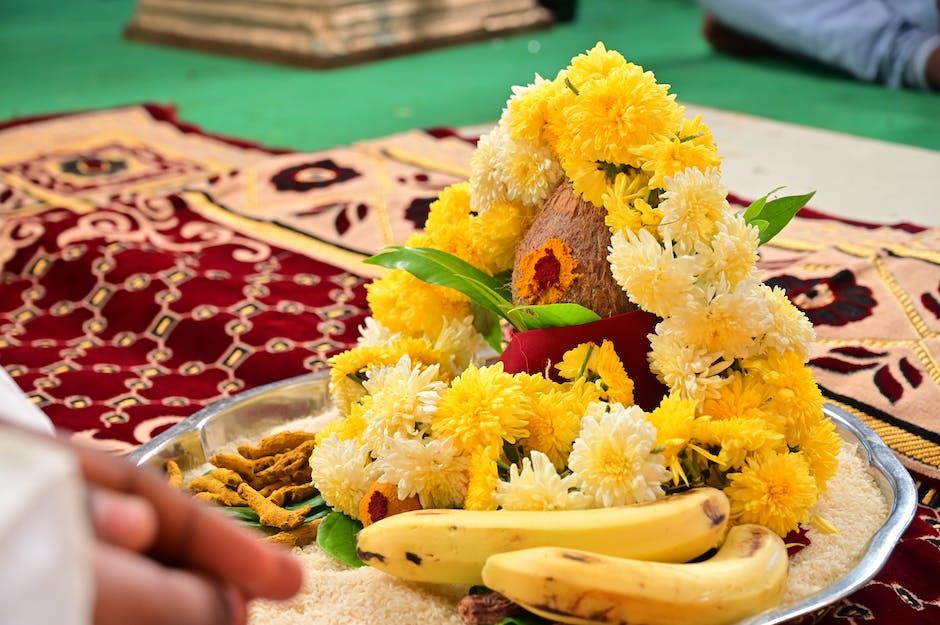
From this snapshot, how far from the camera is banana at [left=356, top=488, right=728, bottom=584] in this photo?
2.62ft

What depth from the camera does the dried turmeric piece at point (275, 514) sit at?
970mm

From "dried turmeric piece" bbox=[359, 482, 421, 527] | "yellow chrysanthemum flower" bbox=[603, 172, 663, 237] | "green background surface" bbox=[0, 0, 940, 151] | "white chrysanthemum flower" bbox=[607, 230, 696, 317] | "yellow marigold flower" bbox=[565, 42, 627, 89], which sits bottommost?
"green background surface" bbox=[0, 0, 940, 151]

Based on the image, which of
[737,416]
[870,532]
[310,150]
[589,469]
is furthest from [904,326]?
[310,150]

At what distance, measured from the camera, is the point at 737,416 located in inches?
34.7

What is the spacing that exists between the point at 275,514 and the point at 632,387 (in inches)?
12.8

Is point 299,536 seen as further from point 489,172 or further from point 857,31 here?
point 857,31

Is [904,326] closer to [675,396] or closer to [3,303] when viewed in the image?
[675,396]

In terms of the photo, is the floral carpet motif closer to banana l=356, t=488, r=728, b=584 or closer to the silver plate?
the silver plate

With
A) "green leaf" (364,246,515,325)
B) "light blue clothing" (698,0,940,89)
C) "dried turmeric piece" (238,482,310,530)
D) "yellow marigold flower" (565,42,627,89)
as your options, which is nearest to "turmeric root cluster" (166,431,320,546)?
"dried turmeric piece" (238,482,310,530)

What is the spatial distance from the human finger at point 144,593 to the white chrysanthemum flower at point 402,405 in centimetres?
44

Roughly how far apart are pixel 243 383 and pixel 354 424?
24.5 inches

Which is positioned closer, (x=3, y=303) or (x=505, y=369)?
(x=505, y=369)

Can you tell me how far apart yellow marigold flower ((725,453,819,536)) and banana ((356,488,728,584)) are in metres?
0.03

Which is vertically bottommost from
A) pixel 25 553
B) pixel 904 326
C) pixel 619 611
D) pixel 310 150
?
pixel 310 150
